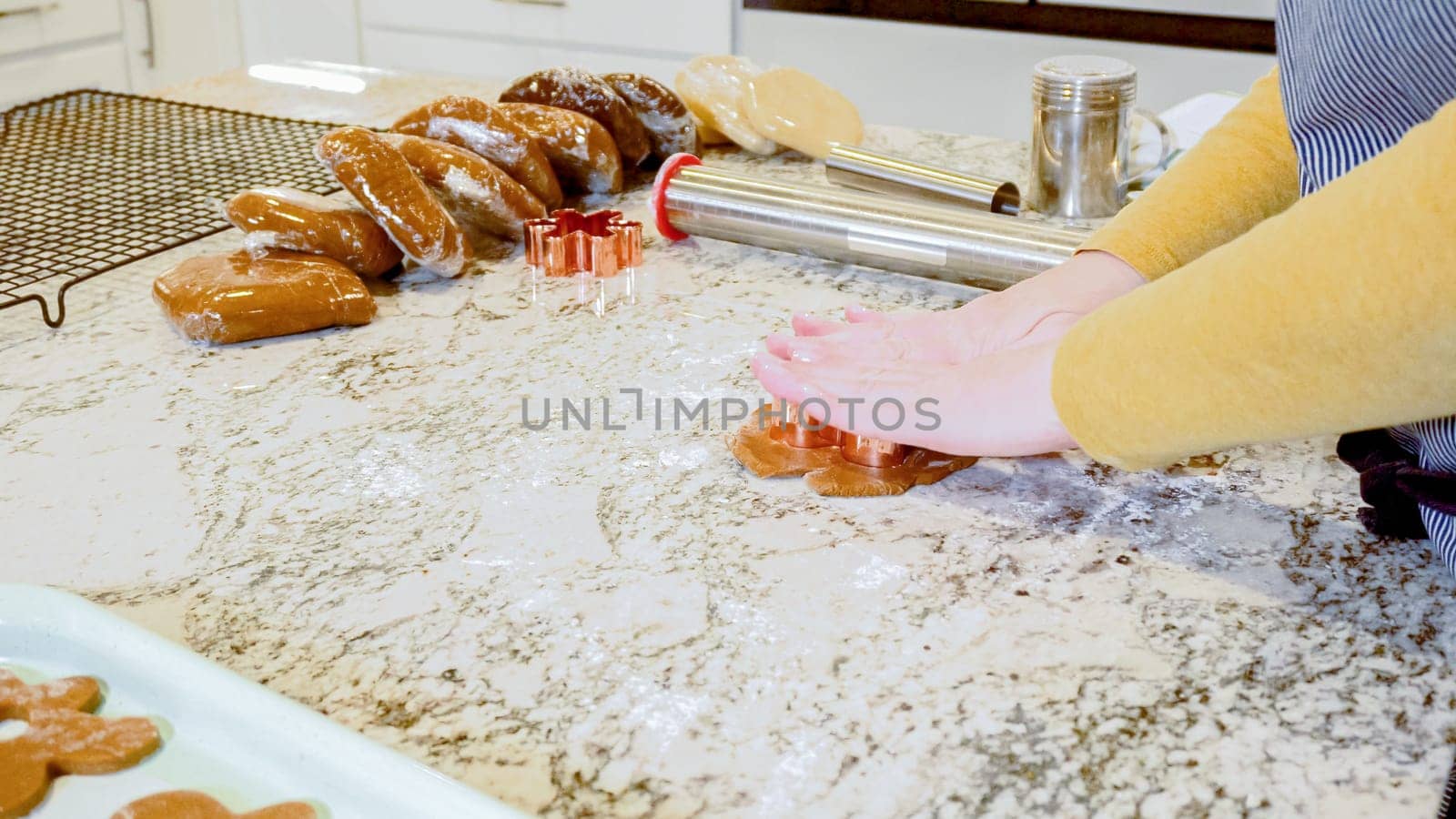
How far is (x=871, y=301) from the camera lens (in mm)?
1049

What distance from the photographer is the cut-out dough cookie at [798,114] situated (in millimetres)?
1393

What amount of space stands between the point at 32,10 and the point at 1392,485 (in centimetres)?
278

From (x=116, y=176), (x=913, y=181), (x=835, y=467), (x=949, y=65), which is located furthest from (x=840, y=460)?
(x=949, y=65)

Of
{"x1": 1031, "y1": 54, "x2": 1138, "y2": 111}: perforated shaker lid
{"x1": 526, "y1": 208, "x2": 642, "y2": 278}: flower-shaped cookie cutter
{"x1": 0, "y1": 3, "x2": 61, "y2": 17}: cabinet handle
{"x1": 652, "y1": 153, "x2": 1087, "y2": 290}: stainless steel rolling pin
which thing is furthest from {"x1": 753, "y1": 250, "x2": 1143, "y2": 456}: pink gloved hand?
{"x1": 0, "y1": 3, "x2": 61, "y2": 17}: cabinet handle

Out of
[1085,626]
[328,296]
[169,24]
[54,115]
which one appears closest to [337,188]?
[328,296]

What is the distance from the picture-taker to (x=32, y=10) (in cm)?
262

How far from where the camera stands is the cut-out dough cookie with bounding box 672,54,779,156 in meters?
1.43

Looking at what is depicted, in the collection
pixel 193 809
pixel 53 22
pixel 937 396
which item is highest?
pixel 53 22

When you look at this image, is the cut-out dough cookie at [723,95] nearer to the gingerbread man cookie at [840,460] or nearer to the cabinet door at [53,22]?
the gingerbread man cookie at [840,460]

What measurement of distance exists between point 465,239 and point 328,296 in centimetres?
18

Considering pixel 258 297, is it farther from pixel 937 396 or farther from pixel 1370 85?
pixel 1370 85

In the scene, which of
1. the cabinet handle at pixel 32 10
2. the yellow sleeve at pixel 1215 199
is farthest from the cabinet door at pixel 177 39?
the yellow sleeve at pixel 1215 199

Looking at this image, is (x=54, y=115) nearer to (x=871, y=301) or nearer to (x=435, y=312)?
(x=435, y=312)

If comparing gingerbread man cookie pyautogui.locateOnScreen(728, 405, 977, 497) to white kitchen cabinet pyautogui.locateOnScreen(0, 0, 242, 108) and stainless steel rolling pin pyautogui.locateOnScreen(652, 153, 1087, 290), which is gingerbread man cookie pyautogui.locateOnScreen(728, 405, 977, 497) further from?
white kitchen cabinet pyautogui.locateOnScreen(0, 0, 242, 108)
